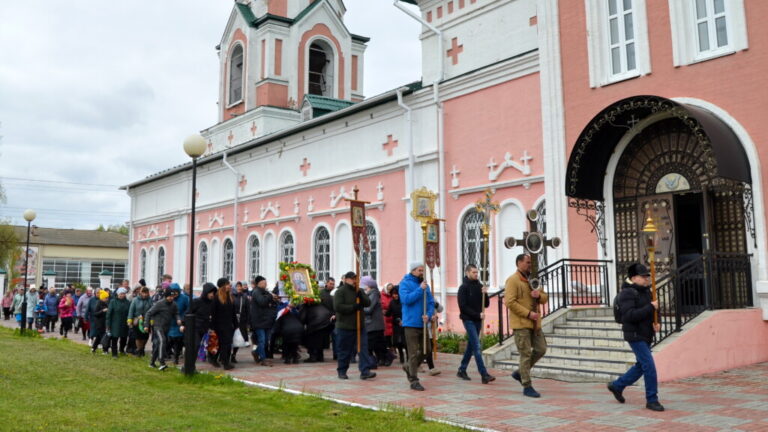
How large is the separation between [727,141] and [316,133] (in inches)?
506

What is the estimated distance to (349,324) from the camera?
10453 mm

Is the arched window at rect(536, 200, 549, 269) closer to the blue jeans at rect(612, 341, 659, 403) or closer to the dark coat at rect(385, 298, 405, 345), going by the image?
the dark coat at rect(385, 298, 405, 345)

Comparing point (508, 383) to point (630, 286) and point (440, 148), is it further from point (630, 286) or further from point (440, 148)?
point (440, 148)

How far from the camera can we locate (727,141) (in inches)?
417

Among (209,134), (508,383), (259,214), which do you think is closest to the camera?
(508,383)

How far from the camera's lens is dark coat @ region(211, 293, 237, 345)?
37.5 feet

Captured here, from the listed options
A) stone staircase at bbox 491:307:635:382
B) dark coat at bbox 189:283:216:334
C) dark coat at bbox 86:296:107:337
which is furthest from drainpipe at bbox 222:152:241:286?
stone staircase at bbox 491:307:635:382

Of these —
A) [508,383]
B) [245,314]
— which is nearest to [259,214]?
[245,314]

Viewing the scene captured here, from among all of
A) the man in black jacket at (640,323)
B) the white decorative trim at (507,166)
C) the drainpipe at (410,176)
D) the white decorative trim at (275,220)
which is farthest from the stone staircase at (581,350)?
the white decorative trim at (275,220)

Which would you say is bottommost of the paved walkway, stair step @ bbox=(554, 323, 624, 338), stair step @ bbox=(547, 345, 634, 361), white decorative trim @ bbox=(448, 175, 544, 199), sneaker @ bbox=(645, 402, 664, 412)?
the paved walkway

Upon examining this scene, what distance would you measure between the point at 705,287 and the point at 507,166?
5721 millimetres

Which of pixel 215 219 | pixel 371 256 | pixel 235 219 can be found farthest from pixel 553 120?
pixel 215 219

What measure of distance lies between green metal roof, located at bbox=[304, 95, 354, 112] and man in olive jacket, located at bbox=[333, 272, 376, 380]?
51.8 ft

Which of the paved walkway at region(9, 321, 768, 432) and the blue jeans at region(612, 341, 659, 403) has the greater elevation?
the blue jeans at region(612, 341, 659, 403)
